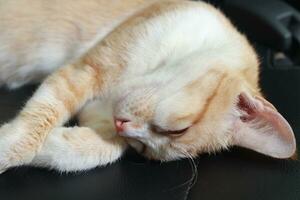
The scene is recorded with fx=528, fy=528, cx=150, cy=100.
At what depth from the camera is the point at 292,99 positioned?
1434 mm

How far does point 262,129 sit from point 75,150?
41 cm

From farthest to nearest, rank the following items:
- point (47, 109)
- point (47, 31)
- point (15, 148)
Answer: point (47, 31) < point (47, 109) < point (15, 148)

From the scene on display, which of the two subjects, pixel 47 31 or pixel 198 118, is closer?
pixel 198 118

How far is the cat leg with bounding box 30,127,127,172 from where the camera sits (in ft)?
3.60

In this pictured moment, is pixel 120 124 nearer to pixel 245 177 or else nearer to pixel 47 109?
pixel 47 109

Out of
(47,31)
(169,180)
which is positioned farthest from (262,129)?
(47,31)

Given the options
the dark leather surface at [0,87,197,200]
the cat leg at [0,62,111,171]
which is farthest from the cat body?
the dark leather surface at [0,87,197,200]

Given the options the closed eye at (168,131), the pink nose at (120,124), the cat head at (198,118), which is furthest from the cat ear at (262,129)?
the pink nose at (120,124)

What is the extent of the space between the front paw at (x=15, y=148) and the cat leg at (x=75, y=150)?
3 cm

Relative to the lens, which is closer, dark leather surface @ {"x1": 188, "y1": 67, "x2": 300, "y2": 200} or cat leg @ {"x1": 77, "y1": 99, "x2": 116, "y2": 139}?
dark leather surface @ {"x1": 188, "y1": 67, "x2": 300, "y2": 200}

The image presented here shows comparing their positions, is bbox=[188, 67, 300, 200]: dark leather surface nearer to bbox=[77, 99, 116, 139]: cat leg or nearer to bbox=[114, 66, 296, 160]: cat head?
bbox=[114, 66, 296, 160]: cat head

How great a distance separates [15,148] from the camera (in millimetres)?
1055

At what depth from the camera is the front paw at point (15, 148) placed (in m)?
1.05

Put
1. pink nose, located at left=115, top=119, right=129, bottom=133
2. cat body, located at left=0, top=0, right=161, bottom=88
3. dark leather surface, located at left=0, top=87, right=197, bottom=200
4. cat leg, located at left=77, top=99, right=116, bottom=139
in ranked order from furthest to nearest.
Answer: cat body, located at left=0, top=0, right=161, bottom=88
cat leg, located at left=77, top=99, right=116, bottom=139
pink nose, located at left=115, top=119, right=129, bottom=133
dark leather surface, located at left=0, top=87, right=197, bottom=200
